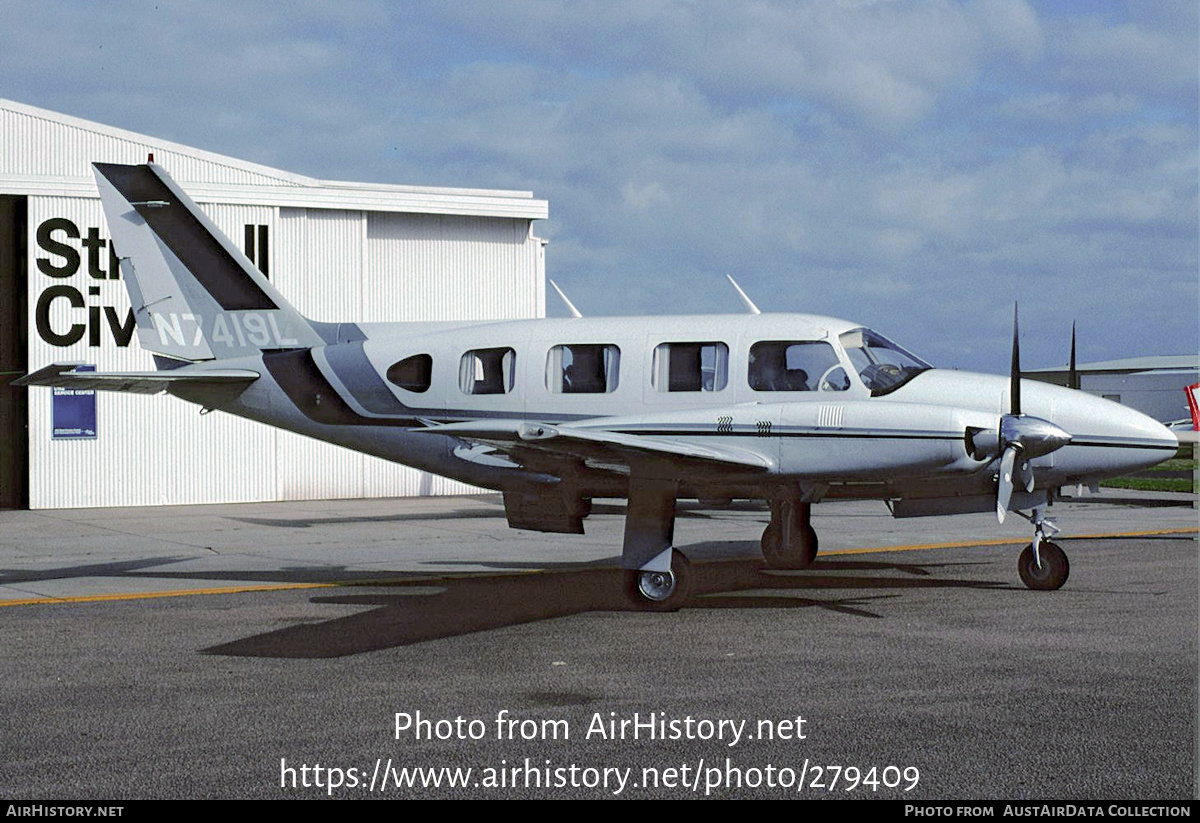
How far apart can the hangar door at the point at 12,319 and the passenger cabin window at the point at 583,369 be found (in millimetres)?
20352

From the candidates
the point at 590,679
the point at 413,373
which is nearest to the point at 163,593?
the point at 413,373

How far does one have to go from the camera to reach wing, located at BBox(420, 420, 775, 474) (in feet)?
37.4

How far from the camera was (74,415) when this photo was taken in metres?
30.5

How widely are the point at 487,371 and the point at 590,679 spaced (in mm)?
5923

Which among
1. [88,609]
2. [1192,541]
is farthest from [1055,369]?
[88,609]

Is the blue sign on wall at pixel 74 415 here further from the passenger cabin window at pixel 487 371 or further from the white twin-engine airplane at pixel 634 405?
the passenger cabin window at pixel 487 371

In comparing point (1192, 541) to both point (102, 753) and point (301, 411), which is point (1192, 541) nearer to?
point (301, 411)

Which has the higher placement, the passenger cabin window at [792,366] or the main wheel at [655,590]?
the passenger cabin window at [792,366]

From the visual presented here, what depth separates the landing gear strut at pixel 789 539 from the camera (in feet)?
54.1

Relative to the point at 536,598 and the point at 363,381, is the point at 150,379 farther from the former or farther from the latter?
the point at 536,598

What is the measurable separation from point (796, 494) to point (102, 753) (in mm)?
7920

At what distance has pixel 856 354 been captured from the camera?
13.6 metres

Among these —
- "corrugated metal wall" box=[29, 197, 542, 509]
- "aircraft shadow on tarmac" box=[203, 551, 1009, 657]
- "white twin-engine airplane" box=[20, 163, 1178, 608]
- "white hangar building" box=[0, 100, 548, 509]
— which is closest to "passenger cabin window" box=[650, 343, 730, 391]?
"white twin-engine airplane" box=[20, 163, 1178, 608]

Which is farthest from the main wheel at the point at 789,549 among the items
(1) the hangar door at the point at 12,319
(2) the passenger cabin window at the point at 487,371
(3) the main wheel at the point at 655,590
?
(1) the hangar door at the point at 12,319
